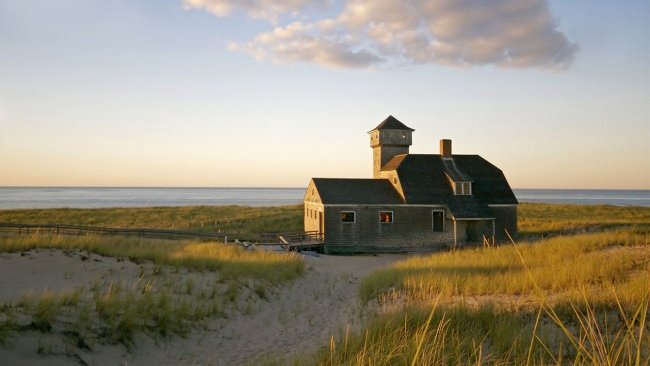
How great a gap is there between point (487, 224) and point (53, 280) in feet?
91.0

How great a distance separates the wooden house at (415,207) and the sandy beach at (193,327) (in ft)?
36.8

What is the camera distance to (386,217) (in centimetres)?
3269

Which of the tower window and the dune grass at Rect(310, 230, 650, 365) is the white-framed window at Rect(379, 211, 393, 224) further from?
the dune grass at Rect(310, 230, 650, 365)

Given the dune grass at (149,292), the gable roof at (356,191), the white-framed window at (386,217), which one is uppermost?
the gable roof at (356,191)

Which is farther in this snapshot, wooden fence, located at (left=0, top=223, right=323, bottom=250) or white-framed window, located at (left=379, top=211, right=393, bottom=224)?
white-framed window, located at (left=379, top=211, right=393, bottom=224)

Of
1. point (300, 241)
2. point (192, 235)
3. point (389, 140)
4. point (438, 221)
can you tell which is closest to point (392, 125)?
point (389, 140)

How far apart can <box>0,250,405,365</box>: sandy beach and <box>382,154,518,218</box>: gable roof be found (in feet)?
46.7

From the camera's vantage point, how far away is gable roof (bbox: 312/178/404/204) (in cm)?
3253

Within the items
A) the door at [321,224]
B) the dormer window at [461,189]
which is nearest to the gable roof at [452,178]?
the dormer window at [461,189]

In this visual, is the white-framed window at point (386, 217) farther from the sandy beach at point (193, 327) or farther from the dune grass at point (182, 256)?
the dune grass at point (182, 256)

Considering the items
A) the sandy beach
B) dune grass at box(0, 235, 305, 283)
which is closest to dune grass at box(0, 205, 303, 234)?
dune grass at box(0, 235, 305, 283)

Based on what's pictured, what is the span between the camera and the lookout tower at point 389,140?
3875cm

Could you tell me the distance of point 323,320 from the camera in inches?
531

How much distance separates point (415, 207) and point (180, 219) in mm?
32329
